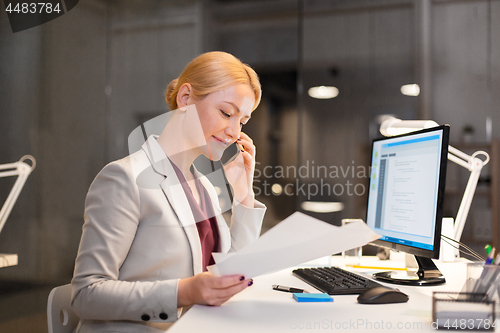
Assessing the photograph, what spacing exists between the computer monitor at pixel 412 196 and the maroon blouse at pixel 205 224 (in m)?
0.48

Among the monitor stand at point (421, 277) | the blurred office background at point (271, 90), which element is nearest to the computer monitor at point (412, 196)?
the monitor stand at point (421, 277)

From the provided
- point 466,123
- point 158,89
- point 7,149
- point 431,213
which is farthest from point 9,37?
point 466,123

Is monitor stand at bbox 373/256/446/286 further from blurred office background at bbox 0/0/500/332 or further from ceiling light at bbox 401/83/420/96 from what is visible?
ceiling light at bbox 401/83/420/96

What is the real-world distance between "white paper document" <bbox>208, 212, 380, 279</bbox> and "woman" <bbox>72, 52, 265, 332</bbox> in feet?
0.18

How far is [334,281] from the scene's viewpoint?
37.0 inches

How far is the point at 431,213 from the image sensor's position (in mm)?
972

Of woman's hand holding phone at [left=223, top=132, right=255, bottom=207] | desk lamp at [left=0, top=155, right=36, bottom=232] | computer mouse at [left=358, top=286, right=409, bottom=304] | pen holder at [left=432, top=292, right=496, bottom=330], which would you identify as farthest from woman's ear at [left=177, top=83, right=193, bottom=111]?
desk lamp at [left=0, top=155, right=36, bottom=232]

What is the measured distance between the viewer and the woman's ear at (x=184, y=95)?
118 cm

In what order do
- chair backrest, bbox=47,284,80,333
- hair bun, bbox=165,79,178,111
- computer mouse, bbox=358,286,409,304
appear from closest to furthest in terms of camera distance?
computer mouse, bbox=358,286,409,304
chair backrest, bbox=47,284,80,333
hair bun, bbox=165,79,178,111

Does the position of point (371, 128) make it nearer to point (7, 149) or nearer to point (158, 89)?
point (158, 89)

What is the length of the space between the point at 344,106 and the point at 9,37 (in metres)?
2.08

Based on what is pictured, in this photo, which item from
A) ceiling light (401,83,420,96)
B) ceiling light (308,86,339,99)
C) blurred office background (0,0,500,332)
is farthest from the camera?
ceiling light (308,86,339,99)

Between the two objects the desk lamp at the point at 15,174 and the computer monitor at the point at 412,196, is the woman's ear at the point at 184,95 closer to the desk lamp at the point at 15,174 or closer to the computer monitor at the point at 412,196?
the computer monitor at the point at 412,196

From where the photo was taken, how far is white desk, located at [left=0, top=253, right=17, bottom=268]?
170 centimetres
